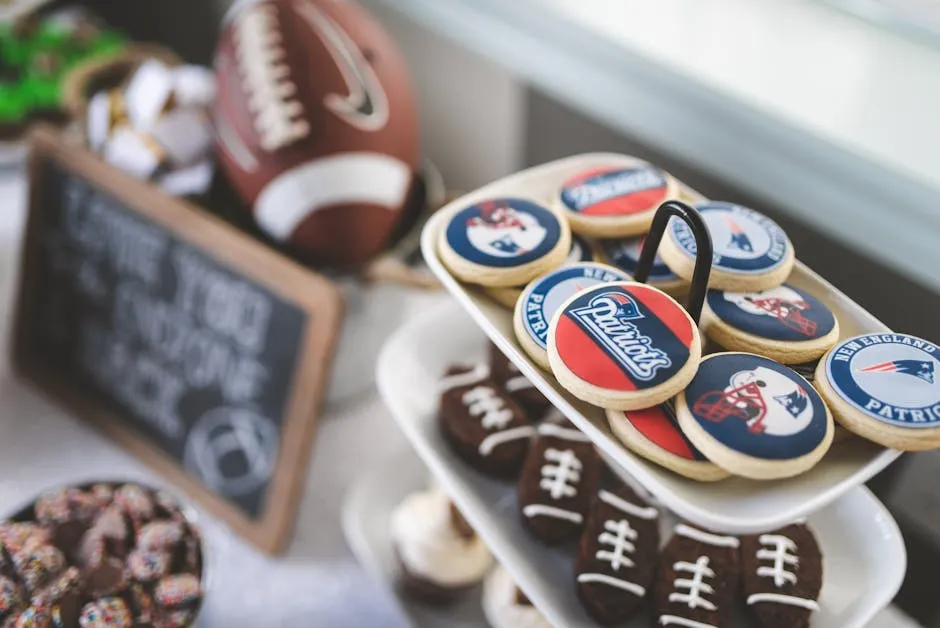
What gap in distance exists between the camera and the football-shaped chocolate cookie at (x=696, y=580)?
0.54 m

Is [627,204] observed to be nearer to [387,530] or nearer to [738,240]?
[738,240]

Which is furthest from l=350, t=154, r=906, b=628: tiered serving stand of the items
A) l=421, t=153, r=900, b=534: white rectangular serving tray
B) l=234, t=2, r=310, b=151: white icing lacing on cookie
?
l=234, t=2, r=310, b=151: white icing lacing on cookie

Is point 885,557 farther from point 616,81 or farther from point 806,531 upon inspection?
point 616,81

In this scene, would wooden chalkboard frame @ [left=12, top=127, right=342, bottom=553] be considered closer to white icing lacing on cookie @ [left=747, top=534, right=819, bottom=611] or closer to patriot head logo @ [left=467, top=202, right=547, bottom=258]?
patriot head logo @ [left=467, top=202, right=547, bottom=258]

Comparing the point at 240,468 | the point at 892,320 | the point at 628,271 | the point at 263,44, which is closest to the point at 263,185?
the point at 263,44

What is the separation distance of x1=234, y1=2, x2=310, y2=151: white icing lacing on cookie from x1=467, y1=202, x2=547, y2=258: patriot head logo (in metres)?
0.25

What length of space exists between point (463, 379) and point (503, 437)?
0.06 metres

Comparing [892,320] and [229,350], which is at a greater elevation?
[892,320]

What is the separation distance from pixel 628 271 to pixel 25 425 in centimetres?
64

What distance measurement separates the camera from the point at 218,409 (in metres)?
0.78

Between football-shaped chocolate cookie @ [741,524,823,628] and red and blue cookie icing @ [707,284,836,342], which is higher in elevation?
red and blue cookie icing @ [707,284,836,342]

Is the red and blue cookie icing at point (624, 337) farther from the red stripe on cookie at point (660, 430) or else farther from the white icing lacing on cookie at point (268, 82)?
the white icing lacing on cookie at point (268, 82)

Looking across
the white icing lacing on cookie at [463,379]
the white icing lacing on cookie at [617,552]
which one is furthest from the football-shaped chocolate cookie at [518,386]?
the white icing lacing on cookie at [617,552]

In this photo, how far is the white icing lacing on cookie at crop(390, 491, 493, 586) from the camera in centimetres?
69
